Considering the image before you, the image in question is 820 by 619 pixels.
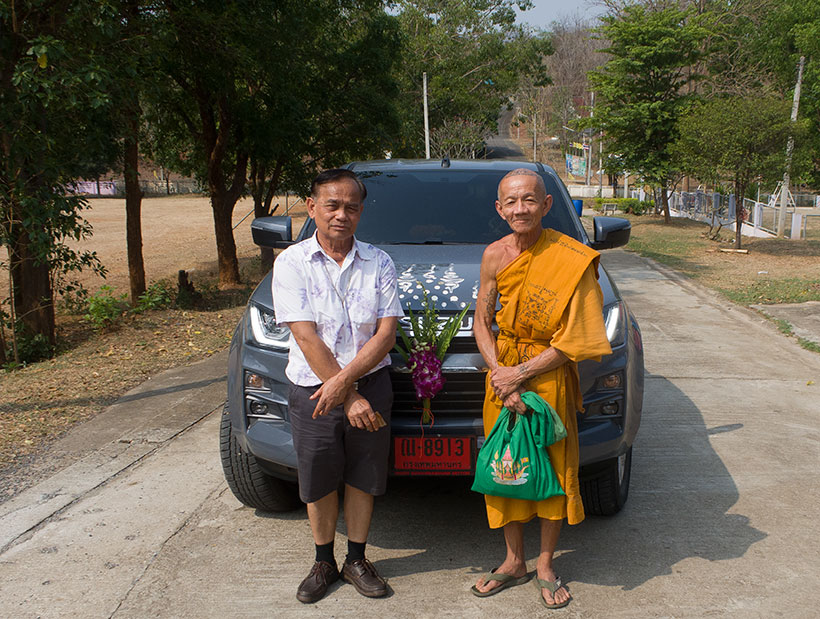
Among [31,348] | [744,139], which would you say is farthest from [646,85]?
[31,348]

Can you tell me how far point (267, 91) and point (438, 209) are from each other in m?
10.7

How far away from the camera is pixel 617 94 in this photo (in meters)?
28.8

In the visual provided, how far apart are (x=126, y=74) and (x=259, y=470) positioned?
6.29 metres

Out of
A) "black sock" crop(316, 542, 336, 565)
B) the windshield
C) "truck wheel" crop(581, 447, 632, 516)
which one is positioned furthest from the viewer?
the windshield

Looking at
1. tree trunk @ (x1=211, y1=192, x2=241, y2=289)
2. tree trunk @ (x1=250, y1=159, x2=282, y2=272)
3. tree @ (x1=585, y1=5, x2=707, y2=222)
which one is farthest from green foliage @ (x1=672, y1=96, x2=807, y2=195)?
tree trunk @ (x1=211, y1=192, x2=241, y2=289)

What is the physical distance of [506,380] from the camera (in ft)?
10.1

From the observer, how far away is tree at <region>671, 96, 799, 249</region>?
19906 millimetres

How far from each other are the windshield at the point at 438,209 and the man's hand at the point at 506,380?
1.56 m

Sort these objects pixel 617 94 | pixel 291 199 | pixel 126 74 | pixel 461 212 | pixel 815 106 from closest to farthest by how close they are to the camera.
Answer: pixel 461 212, pixel 126 74, pixel 617 94, pixel 815 106, pixel 291 199

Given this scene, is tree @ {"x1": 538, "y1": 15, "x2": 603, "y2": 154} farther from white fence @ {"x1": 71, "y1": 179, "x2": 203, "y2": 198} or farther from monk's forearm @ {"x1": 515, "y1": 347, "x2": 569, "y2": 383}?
monk's forearm @ {"x1": 515, "y1": 347, "x2": 569, "y2": 383}

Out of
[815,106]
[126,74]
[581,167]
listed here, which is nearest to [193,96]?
[126,74]

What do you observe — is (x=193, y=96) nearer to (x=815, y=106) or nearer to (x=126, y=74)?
(x=126, y=74)

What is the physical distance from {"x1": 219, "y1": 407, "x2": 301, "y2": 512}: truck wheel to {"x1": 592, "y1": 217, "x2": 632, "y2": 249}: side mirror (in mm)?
2312

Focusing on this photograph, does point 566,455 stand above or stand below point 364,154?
below
